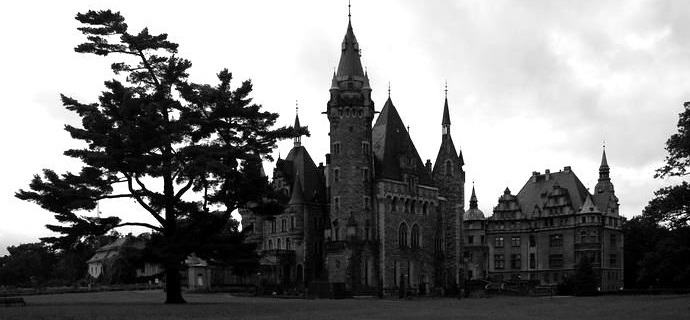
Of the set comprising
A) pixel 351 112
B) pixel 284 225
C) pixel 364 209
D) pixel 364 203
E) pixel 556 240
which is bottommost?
pixel 556 240

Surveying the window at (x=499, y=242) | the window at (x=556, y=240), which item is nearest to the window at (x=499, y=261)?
the window at (x=499, y=242)

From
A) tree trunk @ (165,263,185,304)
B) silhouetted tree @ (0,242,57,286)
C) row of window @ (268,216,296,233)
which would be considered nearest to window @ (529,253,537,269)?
row of window @ (268,216,296,233)

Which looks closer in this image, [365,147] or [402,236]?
[365,147]

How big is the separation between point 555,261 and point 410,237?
30681 millimetres

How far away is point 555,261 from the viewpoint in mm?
108375

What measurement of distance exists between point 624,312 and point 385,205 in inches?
1837

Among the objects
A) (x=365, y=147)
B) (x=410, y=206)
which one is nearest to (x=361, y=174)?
(x=365, y=147)

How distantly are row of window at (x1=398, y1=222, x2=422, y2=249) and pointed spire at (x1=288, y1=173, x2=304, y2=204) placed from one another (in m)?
10.4

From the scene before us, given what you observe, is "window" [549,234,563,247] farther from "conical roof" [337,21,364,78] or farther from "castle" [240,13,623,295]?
"conical roof" [337,21,364,78]

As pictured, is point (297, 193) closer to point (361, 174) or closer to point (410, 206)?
point (361, 174)

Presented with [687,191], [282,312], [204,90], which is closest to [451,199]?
[687,191]

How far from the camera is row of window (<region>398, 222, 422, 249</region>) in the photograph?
84.6m

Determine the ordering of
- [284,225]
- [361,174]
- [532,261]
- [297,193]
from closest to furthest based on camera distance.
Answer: [361,174]
[297,193]
[284,225]
[532,261]

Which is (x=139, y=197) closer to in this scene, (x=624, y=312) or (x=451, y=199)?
(x=624, y=312)
